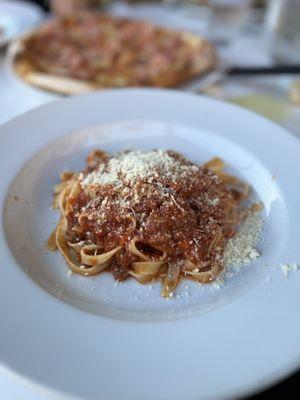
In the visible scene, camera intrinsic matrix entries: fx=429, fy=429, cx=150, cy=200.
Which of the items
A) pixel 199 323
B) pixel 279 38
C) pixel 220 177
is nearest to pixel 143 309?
pixel 199 323

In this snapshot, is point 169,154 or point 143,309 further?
point 169,154

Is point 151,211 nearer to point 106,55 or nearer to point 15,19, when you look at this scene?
point 106,55

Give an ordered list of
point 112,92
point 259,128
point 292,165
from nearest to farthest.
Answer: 1. point 292,165
2. point 259,128
3. point 112,92

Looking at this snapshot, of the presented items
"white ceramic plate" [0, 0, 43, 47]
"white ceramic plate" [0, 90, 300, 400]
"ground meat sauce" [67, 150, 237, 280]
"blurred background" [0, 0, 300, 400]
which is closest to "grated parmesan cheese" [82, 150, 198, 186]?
"ground meat sauce" [67, 150, 237, 280]

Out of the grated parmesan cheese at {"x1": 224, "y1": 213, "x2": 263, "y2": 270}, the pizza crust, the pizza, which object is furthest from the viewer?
the pizza

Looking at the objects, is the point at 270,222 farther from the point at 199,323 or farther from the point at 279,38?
the point at 279,38

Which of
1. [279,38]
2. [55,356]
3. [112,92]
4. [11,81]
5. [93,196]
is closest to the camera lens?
[55,356]

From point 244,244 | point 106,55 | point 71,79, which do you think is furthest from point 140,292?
point 106,55

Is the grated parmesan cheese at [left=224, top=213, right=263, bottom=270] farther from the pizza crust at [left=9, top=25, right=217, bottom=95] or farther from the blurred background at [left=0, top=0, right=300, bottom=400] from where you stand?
the pizza crust at [left=9, top=25, right=217, bottom=95]
